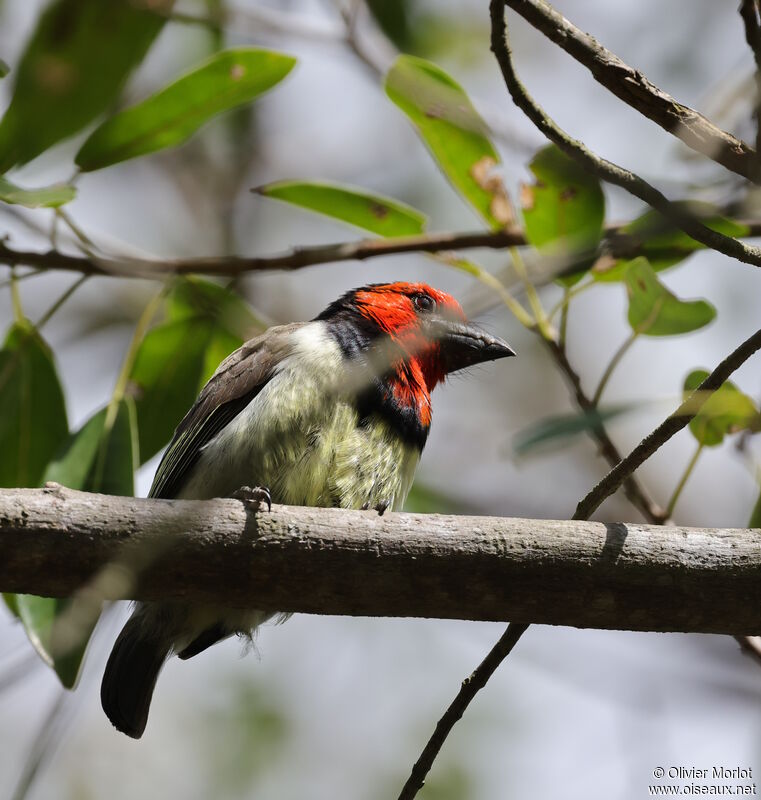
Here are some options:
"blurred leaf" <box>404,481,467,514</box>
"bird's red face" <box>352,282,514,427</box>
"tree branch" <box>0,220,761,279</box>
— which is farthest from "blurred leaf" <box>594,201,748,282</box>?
"blurred leaf" <box>404,481,467,514</box>

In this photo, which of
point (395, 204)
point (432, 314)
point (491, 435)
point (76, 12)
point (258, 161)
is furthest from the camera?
point (258, 161)

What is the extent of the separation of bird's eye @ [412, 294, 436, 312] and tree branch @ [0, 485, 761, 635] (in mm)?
1997

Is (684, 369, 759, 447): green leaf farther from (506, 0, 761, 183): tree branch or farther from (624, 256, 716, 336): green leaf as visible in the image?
(506, 0, 761, 183): tree branch

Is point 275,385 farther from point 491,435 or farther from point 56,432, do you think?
point 491,435

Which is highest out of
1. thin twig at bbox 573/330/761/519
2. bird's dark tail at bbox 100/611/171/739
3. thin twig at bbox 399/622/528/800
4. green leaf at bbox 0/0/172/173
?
green leaf at bbox 0/0/172/173

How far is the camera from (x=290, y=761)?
6.96m

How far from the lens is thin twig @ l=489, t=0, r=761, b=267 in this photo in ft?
5.83

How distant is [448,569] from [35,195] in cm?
138

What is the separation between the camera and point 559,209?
313cm

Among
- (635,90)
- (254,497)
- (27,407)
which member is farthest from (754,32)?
(27,407)

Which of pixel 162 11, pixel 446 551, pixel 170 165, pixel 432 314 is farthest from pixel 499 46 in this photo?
pixel 170 165

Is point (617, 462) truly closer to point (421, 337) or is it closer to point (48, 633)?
point (421, 337)

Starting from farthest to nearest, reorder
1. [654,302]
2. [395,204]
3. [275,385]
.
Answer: [395,204] → [275,385] → [654,302]

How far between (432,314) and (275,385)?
111 cm
